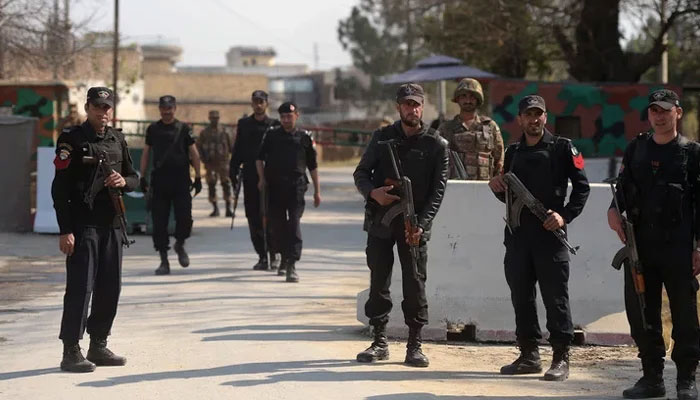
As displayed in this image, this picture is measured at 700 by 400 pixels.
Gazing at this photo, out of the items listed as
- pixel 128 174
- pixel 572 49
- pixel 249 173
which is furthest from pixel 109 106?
pixel 572 49

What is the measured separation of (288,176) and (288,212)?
0.39 metres

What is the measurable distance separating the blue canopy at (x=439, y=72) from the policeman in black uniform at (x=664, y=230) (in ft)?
60.4

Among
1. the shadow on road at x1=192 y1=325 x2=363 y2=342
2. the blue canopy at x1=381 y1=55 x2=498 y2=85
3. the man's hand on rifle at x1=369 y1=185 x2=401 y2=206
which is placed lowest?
the shadow on road at x1=192 y1=325 x2=363 y2=342

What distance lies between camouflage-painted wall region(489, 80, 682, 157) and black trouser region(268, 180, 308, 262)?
12206mm

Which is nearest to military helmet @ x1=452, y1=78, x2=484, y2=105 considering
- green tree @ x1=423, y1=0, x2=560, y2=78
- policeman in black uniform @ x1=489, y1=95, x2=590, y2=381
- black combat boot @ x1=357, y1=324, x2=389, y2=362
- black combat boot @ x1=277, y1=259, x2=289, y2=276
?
policeman in black uniform @ x1=489, y1=95, x2=590, y2=381

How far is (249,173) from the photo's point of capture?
16359 millimetres

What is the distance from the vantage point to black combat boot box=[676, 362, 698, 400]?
338 inches

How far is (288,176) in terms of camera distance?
1496 centimetres

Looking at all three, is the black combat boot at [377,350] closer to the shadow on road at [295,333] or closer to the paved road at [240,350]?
the paved road at [240,350]

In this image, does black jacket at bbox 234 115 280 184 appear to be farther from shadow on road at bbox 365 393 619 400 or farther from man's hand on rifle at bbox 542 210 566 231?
shadow on road at bbox 365 393 619 400

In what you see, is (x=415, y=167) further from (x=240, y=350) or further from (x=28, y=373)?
(x=28, y=373)

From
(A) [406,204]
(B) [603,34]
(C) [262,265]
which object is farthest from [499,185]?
(B) [603,34]

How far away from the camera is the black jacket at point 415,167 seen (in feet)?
31.7

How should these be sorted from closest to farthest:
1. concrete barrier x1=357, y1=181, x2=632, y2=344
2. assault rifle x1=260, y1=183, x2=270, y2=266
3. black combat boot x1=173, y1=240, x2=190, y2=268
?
concrete barrier x1=357, y1=181, x2=632, y2=344, assault rifle x1=260, y1=183, x2=270, y2=266, black combat boot x1=173, y1=240, x2=190, y2=268
